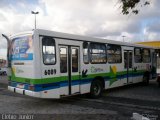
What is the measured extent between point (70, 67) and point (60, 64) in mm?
619

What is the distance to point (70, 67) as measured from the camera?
10.3m

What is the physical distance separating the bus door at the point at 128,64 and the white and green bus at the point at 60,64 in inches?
38.7

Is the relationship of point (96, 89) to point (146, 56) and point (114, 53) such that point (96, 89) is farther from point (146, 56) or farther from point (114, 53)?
point (146, 56)

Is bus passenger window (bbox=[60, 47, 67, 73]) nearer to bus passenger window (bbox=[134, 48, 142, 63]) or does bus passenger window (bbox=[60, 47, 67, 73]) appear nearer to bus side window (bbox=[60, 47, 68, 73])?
bus side window (bbox=[60, 47, 68, 73])

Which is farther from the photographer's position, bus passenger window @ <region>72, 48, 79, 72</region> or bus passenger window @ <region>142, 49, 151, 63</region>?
bus passenger window @ <region>142, 49, 151, 63</region>

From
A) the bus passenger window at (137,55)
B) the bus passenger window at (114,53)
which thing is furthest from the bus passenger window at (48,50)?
the bus passenger window at (137,55)

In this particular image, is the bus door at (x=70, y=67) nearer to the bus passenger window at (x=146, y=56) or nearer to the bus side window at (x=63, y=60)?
the bus side window at (x=63, y=60)

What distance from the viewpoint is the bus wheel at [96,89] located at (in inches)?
461

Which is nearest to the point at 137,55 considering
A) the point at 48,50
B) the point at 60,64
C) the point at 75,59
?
the point at 75,59

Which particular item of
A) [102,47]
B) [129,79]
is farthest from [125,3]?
[129,79]

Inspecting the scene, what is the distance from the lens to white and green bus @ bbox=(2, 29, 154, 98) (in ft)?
30.0

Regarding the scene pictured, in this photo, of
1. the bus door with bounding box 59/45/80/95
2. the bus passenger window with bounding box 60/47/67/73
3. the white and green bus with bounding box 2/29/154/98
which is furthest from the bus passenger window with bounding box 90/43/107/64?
the bus passenger window with bounding box 60/47/67/73

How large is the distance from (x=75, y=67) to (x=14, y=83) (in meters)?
2.64

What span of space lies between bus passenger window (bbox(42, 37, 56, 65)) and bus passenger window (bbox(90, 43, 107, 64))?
2545 mm
